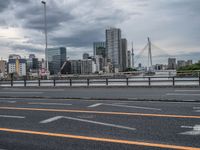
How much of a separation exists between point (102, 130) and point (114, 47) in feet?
386

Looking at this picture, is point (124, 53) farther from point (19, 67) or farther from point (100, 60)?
point (19, 67)

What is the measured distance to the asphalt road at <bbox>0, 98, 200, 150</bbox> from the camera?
6.37 metres

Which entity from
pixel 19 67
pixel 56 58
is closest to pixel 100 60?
pixel 19 67

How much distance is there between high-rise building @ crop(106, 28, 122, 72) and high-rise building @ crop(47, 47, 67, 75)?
104 ft

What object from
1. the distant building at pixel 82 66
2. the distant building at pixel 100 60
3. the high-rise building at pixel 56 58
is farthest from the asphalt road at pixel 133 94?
the distant building at pixel 100 60

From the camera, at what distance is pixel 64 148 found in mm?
6188

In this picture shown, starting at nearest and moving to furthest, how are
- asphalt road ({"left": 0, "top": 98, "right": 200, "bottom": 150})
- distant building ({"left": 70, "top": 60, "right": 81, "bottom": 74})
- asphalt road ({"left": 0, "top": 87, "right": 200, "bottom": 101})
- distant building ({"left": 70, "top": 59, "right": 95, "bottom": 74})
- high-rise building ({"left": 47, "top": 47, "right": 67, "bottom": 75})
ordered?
asphalt road ({"left": 0, "top": 98, "right": 200, "bottom": 150}), asphalt road ({"left": 0, "top": 87, "right": 200, "bottom": 101}), high-rise building ({"left": 47, "top": 47, "right": 67, "bottom": 75}), distant building ({"left": 70, "top": 59, "right": 95, "bottom": 74}), distant building ({"left": 70, "top": 60, "right": 81, "bottom": 74})

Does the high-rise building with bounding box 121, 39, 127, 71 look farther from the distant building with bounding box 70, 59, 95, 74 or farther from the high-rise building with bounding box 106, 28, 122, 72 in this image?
the distant building with bounding box 70, 59, 95, 74

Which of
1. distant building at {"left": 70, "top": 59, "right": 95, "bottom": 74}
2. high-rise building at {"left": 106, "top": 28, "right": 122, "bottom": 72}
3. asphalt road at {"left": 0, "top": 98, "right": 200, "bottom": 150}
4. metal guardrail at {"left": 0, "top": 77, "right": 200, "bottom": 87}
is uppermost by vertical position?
high-rise building at {"left": 106, "top": 28, "right": 122, "bottom": 72}

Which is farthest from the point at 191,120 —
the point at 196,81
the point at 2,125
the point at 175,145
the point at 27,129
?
the point at 196,81

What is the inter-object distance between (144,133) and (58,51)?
8799 cm

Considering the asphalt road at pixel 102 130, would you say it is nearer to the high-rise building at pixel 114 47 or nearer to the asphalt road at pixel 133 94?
the asphalt road at pixel 133 94

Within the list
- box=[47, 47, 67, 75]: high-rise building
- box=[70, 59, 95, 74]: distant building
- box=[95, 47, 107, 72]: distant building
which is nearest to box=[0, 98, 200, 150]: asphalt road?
box=[47, 47, 67, 75]: high-rise building

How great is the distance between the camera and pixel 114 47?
124375 mm
